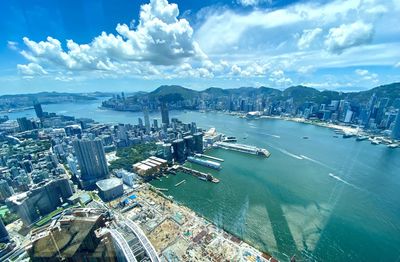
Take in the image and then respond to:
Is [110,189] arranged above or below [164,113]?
below

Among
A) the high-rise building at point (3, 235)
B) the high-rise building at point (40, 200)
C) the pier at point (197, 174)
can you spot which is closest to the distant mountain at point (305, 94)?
the pier at point (197, 174)

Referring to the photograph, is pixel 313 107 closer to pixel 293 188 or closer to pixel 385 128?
pixel 385 128

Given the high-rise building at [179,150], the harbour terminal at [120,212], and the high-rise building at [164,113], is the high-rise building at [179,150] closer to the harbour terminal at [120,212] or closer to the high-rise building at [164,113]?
the harbour terminal at [120,212]

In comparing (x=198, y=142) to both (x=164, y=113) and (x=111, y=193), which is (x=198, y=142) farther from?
(x=164, y=113)

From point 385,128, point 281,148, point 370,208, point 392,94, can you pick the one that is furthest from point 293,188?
point 392,94

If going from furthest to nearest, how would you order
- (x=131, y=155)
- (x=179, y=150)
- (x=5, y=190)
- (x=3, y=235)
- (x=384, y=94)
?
(x=384, y=94), (x=131, y=155), (x=179, y=150), (x=5, y=190), (x=3, y=235)

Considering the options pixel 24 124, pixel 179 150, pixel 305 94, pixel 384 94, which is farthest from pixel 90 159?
pixel 305 94

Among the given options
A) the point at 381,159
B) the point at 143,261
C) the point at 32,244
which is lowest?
the point at 381,159

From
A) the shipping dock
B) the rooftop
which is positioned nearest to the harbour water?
the shipping dock
